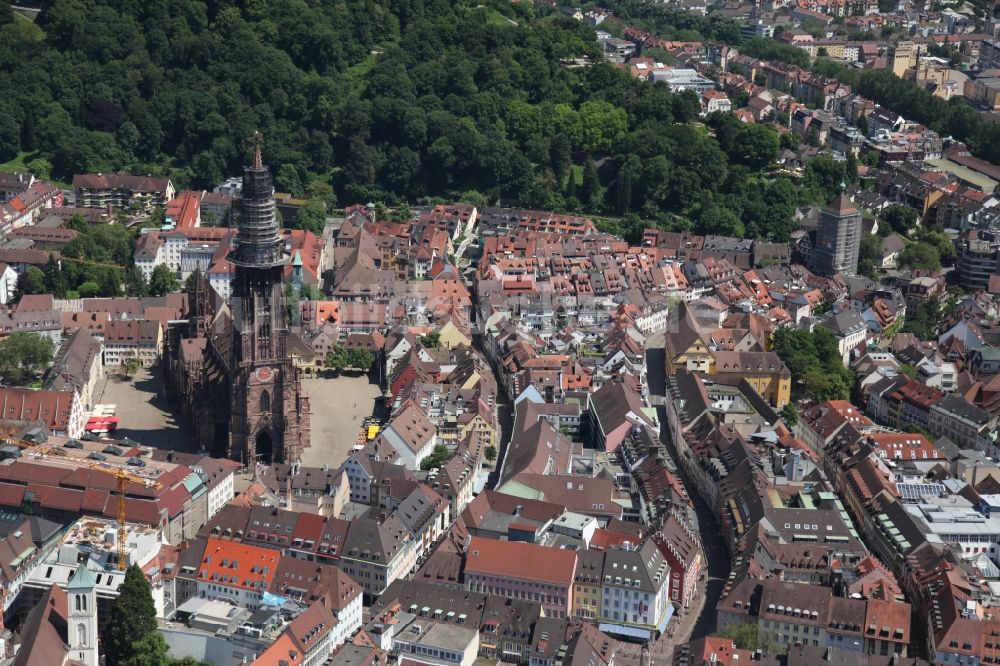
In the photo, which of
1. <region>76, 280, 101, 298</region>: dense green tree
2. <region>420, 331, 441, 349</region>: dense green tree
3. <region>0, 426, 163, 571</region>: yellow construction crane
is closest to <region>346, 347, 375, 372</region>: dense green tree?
<region>420, 331, 441, 349</region>: dense green tree

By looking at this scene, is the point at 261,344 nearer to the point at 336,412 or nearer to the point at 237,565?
the point at 336,412

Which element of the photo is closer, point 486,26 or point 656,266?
point 656,266

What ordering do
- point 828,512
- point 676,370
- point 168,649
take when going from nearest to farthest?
1. point 168,649
2. point 828,512
3. point 676,370

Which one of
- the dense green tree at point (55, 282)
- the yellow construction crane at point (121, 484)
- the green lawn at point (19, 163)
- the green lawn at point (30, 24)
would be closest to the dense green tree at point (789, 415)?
the yellow construction crane at point (121, 484)

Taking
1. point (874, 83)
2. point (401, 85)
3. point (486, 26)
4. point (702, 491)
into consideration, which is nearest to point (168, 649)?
point (702, 491)

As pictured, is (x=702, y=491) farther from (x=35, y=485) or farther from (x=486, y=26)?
(x=486, y=26)

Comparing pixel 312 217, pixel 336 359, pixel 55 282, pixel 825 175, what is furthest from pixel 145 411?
pixel 825 175
